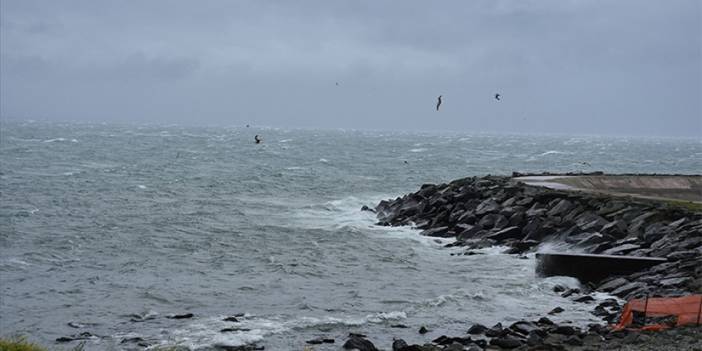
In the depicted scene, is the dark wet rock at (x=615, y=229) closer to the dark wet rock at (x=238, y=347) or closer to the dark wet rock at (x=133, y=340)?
the dark wet rock at (x=238, y=347)

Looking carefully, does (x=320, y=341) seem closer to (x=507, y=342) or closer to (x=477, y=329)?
(x=477, y=329)

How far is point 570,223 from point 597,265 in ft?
20.9

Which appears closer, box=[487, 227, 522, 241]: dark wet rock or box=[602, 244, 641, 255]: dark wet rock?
box=[602, 244, 641, 255]: dark wet rock

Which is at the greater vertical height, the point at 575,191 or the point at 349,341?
the point at 575,191

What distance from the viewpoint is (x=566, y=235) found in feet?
85.3

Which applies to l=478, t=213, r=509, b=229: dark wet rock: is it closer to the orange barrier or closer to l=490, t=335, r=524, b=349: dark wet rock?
the orange barrier

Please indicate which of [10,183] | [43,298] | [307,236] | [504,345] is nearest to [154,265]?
[43,298]

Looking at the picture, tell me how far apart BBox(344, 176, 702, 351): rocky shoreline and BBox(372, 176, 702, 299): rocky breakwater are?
0.04 meters

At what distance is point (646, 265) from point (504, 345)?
8218 mm

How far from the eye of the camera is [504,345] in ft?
47.7

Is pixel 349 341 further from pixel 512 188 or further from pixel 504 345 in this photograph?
pixel 512 188

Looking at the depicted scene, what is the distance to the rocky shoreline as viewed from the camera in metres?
14.5

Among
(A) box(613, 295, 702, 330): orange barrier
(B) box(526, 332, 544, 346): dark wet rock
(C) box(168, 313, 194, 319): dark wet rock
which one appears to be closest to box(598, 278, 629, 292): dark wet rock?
(A) box(613, 295, 702, 330): orange barrier

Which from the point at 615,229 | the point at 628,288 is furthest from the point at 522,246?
the point at 628,288
